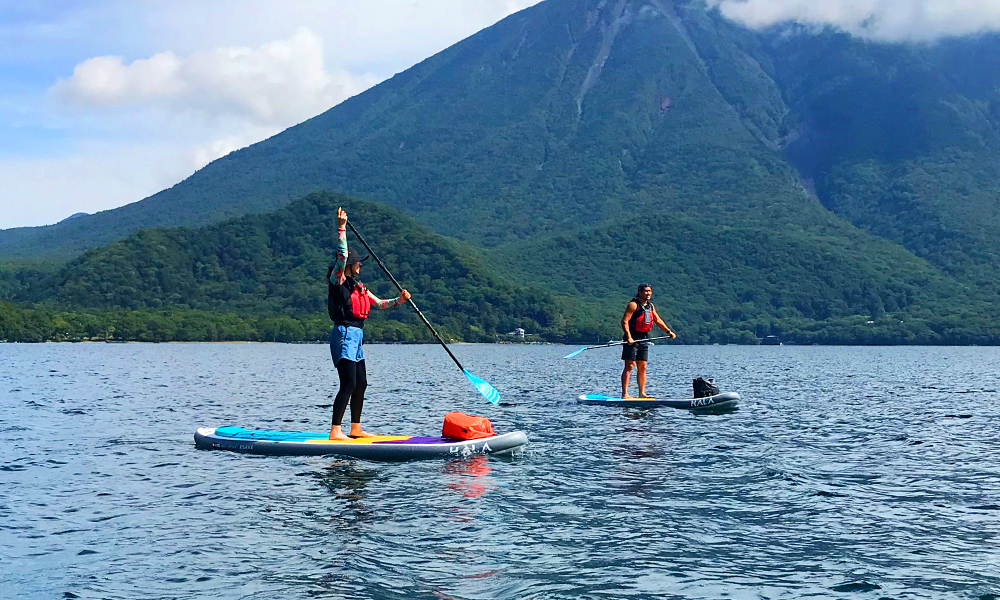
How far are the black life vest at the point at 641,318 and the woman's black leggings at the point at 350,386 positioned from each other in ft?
37.2

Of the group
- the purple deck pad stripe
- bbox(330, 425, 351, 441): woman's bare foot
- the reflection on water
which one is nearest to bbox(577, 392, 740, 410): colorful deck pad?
the reflection on water

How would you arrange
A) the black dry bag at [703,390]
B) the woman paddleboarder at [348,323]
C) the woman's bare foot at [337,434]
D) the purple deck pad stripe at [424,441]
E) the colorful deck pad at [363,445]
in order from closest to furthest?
the woman paddleboarder at [348,323] → the colorful deck pad at [363,445] → the purple deck pad stripe at [424,441] → the woman's bare foot at [337,434] → the black dry bag at [703,390]

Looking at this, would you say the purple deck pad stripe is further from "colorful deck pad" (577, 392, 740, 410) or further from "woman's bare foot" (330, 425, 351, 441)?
"colorful deck pad" (577, 392, 740, 410)

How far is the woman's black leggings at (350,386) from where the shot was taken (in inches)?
702

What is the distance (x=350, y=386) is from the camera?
17953 mm

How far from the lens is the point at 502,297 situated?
185 m

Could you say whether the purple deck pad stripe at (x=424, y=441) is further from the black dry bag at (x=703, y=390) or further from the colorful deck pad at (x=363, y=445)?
the black dry bag at (x=703, y=390)

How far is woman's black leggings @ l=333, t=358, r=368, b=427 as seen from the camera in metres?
17.8

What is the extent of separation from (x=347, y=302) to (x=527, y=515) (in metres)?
5.94

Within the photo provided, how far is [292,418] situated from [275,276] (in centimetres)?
17421

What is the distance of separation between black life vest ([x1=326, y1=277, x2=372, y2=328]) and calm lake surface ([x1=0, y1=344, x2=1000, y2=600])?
254cm

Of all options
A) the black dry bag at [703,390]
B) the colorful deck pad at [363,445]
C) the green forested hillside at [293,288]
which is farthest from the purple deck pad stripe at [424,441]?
the green forested hillside at [293,288]

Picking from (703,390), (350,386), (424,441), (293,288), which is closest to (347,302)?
(350,386)

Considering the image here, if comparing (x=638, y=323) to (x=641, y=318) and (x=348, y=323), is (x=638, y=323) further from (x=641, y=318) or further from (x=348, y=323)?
(x=348, y=323)
